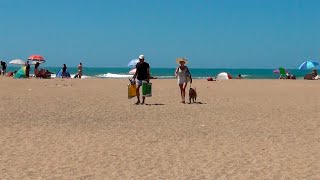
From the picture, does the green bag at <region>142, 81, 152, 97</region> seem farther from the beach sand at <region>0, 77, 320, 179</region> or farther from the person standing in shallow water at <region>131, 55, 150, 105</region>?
the beach sand at <region>0, 77, 320, 179</region>

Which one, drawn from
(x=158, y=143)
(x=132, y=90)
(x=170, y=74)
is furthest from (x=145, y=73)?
(x=170, y=74)

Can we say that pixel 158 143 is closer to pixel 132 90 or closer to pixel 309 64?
pixel 132 90

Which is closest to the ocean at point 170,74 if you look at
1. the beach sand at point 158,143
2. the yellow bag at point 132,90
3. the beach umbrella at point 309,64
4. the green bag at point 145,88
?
the beach umbrella at point 309,64

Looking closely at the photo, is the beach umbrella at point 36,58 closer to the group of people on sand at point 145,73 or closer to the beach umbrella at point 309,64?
the beach umbrella at point 309,64

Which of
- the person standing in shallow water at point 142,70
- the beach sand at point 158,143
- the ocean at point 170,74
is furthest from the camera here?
the ocean at point 170,74

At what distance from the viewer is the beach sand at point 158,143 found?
242 inches

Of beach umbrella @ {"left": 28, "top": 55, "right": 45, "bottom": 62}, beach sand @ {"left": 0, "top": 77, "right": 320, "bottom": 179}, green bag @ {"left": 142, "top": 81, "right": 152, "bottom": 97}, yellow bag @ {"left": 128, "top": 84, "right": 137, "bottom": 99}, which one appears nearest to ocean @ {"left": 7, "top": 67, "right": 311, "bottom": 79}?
beach umbrella @ {"left": 28, "top": 55, "right": 45, "bottom": 62}

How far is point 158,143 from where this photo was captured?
8.08 meters

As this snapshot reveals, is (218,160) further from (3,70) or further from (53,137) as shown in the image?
(3,70)

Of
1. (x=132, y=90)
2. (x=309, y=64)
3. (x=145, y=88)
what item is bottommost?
(x=132, y=90)

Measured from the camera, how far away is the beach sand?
242 inches

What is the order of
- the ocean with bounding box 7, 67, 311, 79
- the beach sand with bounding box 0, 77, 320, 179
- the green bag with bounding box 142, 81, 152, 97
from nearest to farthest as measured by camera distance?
1. the beach sand with bounding box 0, 77, 320, 179
2. the green bag with bounding box 142, 81, 152, 97
3. the ocean with bounding box 7, 67, 311, 79

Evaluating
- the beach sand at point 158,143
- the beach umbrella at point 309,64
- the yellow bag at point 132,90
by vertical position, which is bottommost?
the beach sand at point 158,143

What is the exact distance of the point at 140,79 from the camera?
14.6m
